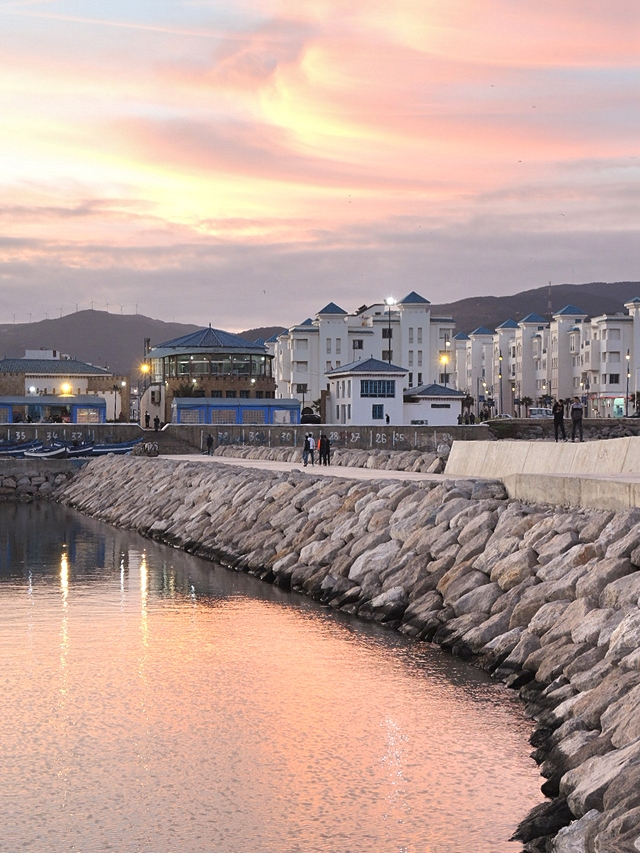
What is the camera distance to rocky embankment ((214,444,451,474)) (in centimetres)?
3838

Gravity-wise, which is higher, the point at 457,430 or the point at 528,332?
the point at 528,332

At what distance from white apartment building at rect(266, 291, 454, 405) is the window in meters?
30.8

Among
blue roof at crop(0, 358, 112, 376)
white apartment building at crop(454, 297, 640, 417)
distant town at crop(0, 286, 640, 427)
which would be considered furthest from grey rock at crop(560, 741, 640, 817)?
white apartment building at crop(454, 297, 640, 417)

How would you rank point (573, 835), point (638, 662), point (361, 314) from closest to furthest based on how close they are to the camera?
point (573, 835) < point (638, 662) < point (361, 314)

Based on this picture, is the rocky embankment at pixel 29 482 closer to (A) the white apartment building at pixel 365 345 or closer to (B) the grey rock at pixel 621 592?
(B) the grey rock at pixel 621 592

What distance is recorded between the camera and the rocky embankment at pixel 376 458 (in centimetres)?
3838

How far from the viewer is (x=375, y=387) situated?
268 feet

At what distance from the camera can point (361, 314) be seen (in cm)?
12900

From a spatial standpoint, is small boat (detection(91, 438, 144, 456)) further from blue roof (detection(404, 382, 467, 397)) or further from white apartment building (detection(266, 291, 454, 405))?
white apartment building (detection(266, 291, 454, 405))

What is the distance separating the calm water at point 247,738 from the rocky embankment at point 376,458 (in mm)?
→ 15830

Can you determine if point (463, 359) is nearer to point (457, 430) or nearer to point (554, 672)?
point (457, 430)

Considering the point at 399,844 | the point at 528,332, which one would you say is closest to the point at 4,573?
the point at 399,844


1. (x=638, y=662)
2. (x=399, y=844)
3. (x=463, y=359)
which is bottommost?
(x=399, y=844)

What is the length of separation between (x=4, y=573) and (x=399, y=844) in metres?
21.2
